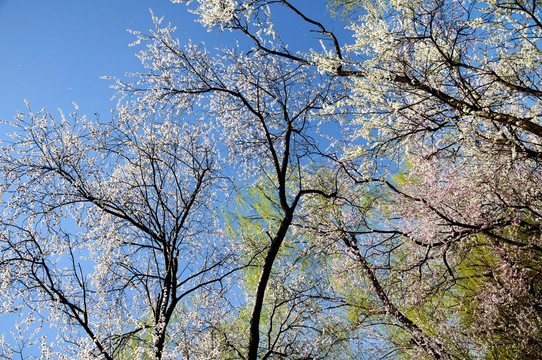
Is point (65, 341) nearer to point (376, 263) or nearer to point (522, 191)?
point (376, 263)

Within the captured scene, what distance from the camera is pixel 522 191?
4629mm

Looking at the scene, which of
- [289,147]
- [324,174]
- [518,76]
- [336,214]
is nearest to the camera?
[518,76]

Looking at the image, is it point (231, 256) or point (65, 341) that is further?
point (231, 256)

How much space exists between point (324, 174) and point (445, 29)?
4549 mm

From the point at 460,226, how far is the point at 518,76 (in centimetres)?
163

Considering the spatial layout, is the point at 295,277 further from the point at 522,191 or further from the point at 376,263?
the point at 522,191

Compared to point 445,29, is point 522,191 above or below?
below

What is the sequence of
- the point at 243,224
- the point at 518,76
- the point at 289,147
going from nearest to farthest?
the point at 518,76, the point at 289,147, the point at 243,224

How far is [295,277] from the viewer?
301 inches

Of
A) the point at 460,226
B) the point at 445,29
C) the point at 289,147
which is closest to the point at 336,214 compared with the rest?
the point at 289,147

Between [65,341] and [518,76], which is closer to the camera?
[518,76]

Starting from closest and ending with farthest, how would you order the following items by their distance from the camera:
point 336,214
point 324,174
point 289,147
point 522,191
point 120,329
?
point 522,191 → point 120,329 → point 289,147 → point 336,214 → point 324,174

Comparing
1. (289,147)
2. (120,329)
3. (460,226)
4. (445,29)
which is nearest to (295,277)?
(289,147)

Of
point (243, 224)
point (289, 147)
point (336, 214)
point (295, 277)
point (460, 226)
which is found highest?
point (243, 224)
